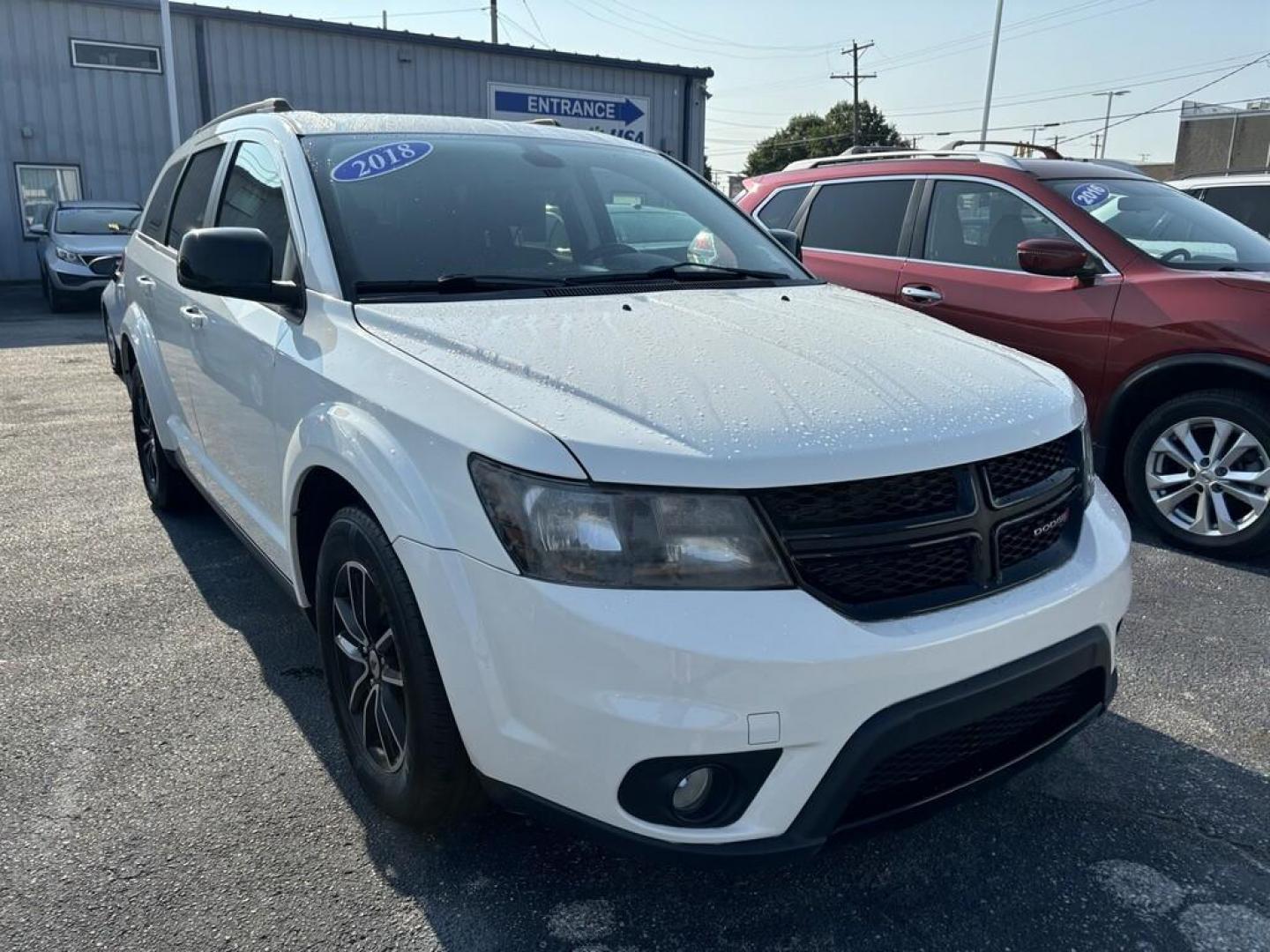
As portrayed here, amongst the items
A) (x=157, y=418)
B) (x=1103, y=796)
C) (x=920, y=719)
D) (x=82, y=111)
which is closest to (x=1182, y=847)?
(x=1103, y=796)

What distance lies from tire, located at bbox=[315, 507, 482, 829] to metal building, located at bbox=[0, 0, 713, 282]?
15614mm

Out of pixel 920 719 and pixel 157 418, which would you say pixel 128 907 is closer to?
pixel 920 719

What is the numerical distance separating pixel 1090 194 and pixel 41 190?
63.1 ft

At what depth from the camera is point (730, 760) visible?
1.80 m

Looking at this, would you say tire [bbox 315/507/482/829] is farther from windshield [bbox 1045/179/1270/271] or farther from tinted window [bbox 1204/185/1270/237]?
tinted window [bbox 1204/185/1270/237]

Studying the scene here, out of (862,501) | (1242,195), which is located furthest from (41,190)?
(862,501)

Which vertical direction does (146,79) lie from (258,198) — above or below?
above

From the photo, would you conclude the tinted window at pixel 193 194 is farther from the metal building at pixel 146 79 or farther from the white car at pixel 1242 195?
the metal building at pixel 146 79

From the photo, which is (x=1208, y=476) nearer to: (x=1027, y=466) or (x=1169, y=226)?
(x=1169, y=226)

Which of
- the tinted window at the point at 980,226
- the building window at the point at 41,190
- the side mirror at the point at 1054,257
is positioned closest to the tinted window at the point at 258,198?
the side mirror at the point at 1054,257

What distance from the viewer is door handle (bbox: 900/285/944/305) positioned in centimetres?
533

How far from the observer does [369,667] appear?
239 centimetres

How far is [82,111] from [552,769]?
2062cm

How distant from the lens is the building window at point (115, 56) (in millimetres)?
18250
